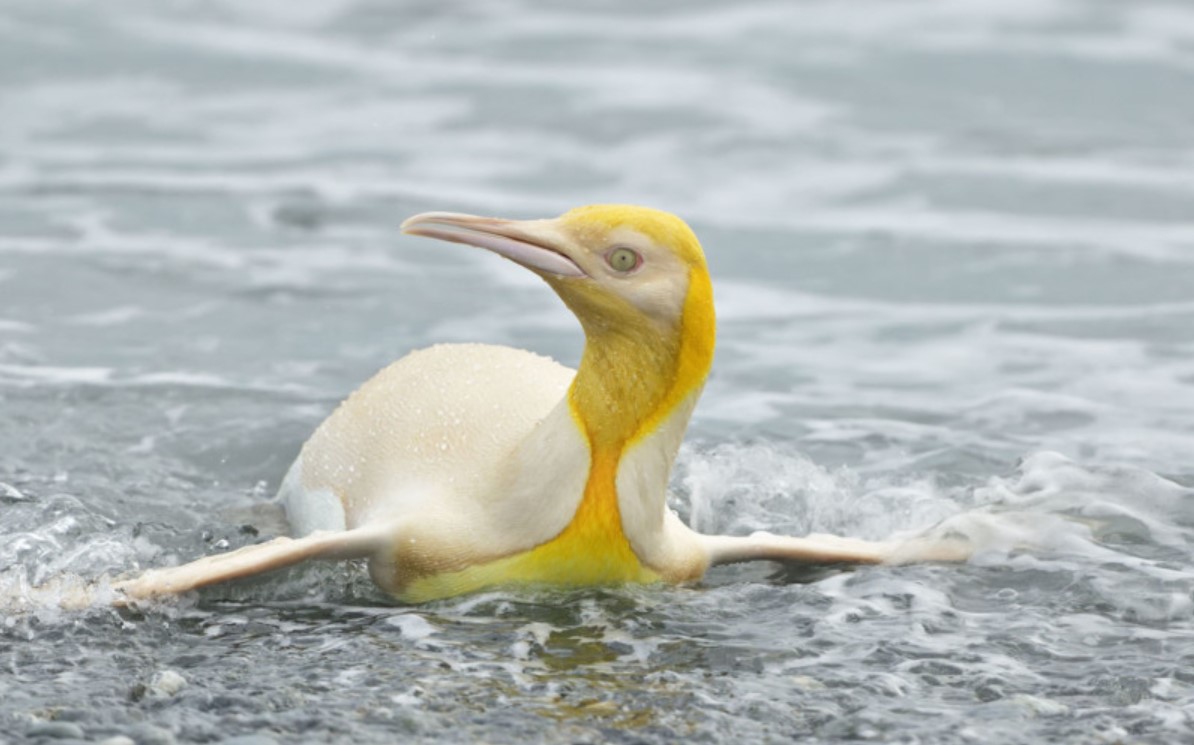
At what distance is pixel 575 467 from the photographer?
5.95 meters

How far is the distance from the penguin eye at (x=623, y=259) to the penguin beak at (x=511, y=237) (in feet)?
0.32

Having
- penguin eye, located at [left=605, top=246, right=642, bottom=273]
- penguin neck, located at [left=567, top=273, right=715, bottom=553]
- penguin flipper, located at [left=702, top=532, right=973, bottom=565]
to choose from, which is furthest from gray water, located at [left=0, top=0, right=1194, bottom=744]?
penguin eye, located at [left=605, top=246, right=642, bottom=273]

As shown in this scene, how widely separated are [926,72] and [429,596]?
32.7 feet

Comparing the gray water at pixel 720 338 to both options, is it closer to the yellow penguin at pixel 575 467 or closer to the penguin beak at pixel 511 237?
the yellow penguin at pixel 575 467

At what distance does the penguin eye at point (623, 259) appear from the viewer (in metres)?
5.82

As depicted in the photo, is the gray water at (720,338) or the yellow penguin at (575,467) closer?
the gray water at (720,338)

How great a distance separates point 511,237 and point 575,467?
2.33ft

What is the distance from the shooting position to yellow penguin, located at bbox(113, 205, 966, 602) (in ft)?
19.1

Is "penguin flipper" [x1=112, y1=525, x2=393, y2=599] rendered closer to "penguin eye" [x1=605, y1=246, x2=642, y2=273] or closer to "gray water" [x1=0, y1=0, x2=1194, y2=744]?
"gray water" [x1=0, y1=0, x2=1194, y2=744]

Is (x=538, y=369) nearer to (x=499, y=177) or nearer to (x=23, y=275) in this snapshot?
(x=23, y=275)

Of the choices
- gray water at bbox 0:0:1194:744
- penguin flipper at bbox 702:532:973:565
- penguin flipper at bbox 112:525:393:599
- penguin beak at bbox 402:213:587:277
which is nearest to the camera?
gray water at bbox 0:0:1194:744

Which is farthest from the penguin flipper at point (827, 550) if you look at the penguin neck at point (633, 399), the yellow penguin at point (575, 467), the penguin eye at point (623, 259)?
the penguin eye at point (623, 259)

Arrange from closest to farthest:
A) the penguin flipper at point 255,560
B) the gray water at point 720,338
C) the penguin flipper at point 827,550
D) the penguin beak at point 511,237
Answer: the gray water at point 720,338 < the penguin beak at point 511,237 < the penguin flipper at point 255,560 < the penguin flipper at point 827,550

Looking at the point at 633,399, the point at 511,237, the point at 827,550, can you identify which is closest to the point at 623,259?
the point at 511,237
